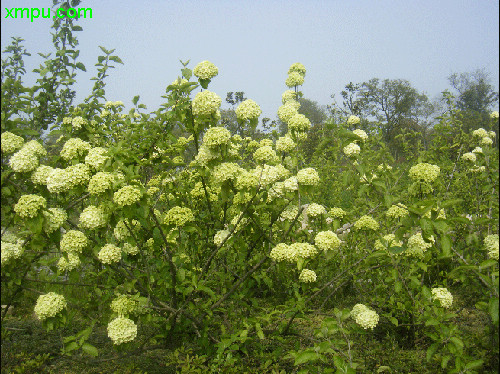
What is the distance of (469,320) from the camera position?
14.8 feet

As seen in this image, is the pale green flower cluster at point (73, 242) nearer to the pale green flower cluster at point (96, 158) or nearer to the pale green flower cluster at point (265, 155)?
the pale green flower cluster at point (96, 158)

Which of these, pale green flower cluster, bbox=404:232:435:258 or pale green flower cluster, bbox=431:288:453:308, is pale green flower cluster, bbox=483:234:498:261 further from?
pale green flower cluster, bbox=431:288:453:308

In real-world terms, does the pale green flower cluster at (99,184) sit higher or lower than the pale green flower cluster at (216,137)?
lower

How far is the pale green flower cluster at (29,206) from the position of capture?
2377mm

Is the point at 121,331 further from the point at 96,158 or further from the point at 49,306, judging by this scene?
the point at 96,158

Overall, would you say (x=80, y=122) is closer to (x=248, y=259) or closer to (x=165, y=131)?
(x=165, y=131)

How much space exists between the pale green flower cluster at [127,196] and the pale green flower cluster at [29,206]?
46cm

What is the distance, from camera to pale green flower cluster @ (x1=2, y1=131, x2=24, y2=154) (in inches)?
101

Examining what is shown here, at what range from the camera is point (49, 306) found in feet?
8.68

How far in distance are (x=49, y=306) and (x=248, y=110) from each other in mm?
1948

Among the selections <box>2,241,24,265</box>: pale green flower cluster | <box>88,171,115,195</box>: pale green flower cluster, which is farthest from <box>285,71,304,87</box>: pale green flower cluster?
<box>2,241,24,265</box>: pale green flower cluster

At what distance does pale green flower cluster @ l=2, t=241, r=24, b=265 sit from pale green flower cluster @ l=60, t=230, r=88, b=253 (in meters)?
0.25

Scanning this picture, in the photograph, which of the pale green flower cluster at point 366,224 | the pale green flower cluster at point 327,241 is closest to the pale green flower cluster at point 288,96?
the pale green flower cluster at point 366,224

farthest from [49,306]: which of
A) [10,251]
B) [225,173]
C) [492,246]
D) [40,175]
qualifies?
[492,246]
